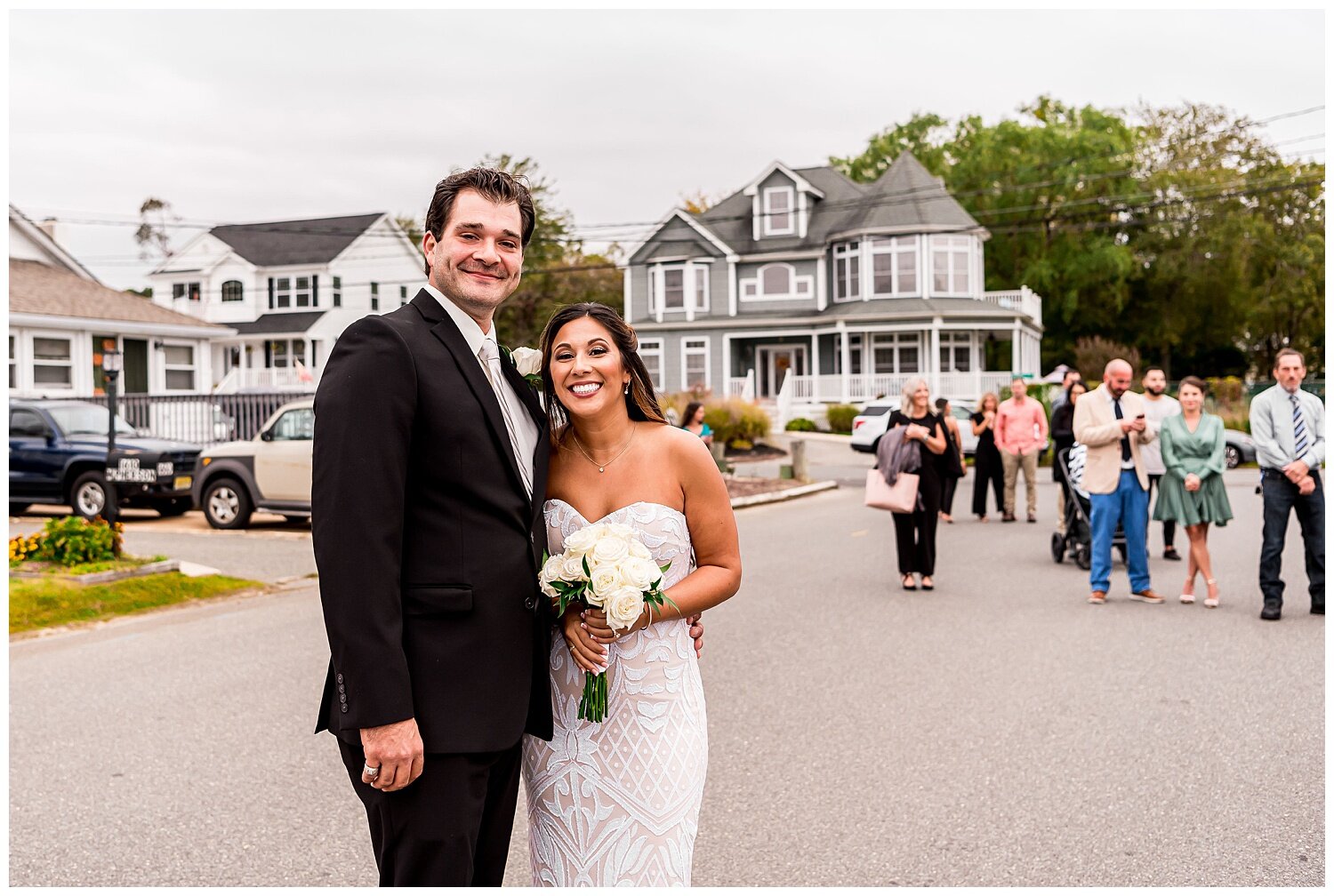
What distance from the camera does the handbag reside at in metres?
11.5

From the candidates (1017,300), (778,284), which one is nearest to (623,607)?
(778,284)

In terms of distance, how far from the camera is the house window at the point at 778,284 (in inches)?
1817

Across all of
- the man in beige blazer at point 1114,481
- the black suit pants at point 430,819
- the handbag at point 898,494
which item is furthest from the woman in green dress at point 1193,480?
the black suit pants at point 430,819

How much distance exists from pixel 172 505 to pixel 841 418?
2479 centimetres

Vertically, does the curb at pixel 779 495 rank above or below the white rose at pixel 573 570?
below

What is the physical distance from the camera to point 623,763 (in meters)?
3.35

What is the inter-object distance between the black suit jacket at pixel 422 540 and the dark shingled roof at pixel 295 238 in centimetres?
4796

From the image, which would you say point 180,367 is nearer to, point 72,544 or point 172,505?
point 172,505

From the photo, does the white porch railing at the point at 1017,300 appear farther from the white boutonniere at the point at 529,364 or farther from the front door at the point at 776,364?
the white boutonniere at the point at 529,364

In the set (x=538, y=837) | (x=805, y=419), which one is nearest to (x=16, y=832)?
(x=538, y=837)

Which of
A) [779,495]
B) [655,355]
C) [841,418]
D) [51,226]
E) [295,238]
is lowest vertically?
[779,495]

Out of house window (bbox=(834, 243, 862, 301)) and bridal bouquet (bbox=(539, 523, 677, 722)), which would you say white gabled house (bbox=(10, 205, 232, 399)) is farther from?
bridal bouquet (bbox=(539, 523, 677, 722))

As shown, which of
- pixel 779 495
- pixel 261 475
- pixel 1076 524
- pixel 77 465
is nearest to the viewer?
pixel 1076 524

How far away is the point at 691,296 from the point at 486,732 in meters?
44.0
